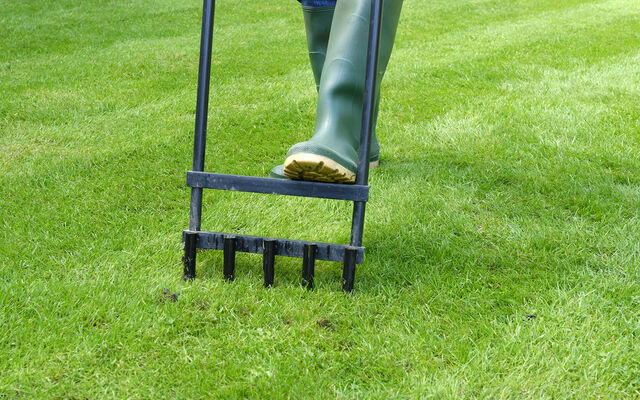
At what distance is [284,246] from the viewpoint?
2.09 m

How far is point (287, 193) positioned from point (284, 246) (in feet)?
0.59

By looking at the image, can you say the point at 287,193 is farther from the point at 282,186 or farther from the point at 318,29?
the point at 318,29

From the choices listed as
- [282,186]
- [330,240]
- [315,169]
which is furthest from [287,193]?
[330,240]

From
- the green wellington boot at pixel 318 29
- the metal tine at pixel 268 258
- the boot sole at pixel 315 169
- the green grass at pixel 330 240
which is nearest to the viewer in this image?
the green grass at pixel 330 240

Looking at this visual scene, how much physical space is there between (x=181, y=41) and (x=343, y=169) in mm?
6343

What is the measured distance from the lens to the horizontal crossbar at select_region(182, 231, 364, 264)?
2.06 metres

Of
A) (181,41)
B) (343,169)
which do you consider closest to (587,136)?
(343,169)

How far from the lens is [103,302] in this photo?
1.99m

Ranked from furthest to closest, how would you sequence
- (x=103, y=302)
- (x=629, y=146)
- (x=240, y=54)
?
1. (x=240, y=54)
2. (x=629, y=146)
3. (x=103, y=302)

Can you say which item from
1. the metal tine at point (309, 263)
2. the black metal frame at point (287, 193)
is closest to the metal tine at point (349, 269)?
the black metal frame at point (287, 193)

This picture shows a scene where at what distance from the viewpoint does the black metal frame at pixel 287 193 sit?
2043 mm

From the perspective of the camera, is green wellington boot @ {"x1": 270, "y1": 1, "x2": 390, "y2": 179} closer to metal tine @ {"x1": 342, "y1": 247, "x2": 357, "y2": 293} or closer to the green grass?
the green grass

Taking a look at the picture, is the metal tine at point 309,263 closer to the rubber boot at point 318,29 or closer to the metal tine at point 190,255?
the metal tine at point 190,255

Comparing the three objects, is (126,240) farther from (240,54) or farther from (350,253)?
(240,54)
